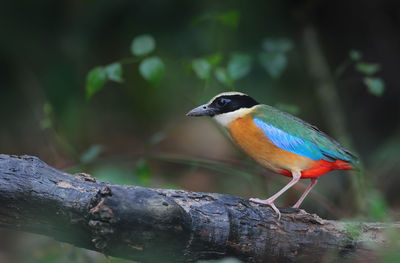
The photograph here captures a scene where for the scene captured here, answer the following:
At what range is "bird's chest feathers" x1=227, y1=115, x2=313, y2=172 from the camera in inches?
158

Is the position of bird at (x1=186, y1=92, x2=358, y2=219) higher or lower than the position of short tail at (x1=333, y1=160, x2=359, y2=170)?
higher

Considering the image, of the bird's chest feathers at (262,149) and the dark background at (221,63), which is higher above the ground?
the dark background at (221,63)

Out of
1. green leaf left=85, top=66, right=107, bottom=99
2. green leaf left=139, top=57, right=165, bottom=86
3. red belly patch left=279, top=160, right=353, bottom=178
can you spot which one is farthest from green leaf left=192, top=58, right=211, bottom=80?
red belly patch left=279, top=160, right=353, bottom=178

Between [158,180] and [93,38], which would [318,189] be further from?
[93,38]

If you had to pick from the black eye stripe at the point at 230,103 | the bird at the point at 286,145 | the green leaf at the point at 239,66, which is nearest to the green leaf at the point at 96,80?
the black eye stripe at the point at 230,103

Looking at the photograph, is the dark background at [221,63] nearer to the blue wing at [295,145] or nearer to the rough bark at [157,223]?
the blue wing at [295,145]

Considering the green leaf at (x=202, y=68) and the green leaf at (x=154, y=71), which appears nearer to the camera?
the green leaf at (x=154, y=71)

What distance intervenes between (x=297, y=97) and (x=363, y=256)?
451cm

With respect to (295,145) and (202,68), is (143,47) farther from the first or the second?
(295,145)

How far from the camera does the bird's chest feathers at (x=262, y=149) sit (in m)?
4.02

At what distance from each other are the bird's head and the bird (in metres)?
0.06

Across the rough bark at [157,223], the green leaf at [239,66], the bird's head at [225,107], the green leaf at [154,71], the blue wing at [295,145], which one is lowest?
the rough bark at [157,223]

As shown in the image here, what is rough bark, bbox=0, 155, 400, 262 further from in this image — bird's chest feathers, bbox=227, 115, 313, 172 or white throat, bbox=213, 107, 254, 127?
white throat, bbox=213, 107, 254, 127

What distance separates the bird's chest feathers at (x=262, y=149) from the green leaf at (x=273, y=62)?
4.21ft
